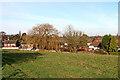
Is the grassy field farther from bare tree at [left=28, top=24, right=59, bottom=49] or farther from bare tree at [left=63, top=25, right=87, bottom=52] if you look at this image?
bare tree at [left=63, top=25, right=87, bottom=52]

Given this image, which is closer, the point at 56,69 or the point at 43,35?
the point at 56,69

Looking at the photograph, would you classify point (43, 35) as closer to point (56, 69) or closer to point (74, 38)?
point (74, 38)

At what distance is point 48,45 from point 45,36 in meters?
2.56

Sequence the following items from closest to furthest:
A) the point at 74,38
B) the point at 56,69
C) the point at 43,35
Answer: the point at 56,69 → the point at 43,35 → the point at 74,38

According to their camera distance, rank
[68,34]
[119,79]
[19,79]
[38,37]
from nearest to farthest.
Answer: [19,79] < [119,79] < [38,37] < [68,34]

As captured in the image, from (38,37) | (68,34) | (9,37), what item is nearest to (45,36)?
(38,37)

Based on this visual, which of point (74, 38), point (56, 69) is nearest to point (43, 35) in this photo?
point (74, 38)

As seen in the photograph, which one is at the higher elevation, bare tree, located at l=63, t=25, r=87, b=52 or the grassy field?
bare tree, located at l=63, t=25, r=87, b=52

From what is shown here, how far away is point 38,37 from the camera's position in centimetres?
3188

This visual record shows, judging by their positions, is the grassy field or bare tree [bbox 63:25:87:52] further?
bare tree [bbox 63:25:87:52]

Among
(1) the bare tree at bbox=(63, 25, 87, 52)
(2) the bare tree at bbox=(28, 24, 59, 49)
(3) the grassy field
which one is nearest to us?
(3) the grassy field

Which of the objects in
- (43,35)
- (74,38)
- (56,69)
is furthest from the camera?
(74,38)

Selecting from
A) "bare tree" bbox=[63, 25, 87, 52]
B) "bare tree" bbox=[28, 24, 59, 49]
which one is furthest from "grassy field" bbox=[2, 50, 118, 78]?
"bare tree" bbox=[63, 25, 87, 52]

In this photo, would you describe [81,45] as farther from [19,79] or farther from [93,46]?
[19,79]
